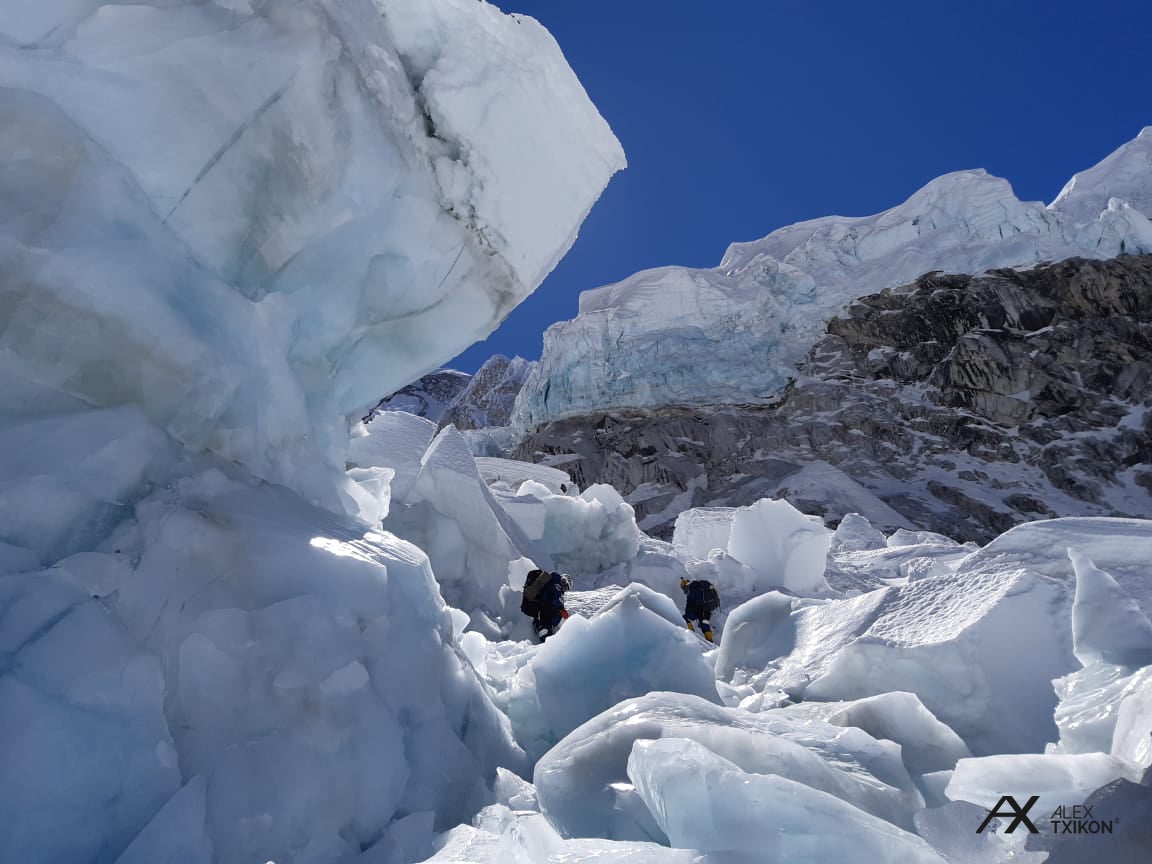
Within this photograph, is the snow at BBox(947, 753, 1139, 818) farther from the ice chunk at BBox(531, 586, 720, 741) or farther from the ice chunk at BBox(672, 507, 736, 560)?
the ice chunk at BBox(672, 507, 736, 560)

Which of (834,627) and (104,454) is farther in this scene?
(834,627)

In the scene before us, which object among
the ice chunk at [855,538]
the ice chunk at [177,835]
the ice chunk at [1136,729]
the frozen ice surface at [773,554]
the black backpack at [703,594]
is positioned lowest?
the ice chunk at [177,835]

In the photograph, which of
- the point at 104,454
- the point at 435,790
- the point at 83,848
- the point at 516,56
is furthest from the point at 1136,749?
the point at 516,56

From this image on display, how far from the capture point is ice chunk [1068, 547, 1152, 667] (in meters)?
2.49

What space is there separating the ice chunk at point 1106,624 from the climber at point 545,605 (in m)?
4.65

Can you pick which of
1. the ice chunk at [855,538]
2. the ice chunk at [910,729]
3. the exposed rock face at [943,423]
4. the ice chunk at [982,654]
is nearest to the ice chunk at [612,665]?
the ice chunk at [910,729]

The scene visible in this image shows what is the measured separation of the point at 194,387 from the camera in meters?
2.71

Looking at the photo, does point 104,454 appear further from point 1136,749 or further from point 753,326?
point 753,326

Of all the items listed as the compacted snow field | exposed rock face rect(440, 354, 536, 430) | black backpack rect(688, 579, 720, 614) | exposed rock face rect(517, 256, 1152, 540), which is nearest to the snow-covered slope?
exposed rock face rect(517, 256, 1152, 540)

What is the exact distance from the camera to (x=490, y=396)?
52.7m

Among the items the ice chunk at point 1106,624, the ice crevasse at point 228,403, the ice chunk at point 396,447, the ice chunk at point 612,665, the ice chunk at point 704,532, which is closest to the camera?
the ice crevasse at point 228,403

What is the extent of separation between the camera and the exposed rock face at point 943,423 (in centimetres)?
2950

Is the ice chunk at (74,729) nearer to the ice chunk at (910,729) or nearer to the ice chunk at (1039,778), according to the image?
the ice chunk at (1039,778)

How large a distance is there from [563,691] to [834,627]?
6.62 feet
